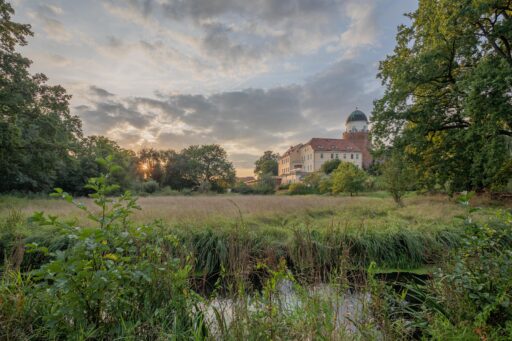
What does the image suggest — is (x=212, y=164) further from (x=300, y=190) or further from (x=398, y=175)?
(x=398, y=175)

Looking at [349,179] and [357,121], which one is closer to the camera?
[349,179]

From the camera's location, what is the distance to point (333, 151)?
5566cm

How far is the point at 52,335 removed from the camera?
1.88 metres

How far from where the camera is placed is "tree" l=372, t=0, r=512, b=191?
8555 millimetres

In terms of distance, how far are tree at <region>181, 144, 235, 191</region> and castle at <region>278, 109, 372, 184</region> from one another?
14.8 m

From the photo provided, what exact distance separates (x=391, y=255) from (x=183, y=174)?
131 feet

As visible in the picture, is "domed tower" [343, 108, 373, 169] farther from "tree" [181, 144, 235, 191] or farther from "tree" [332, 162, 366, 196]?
"tree" [332, 162, 366, 196]

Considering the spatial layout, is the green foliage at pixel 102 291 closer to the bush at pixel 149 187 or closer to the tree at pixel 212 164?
the bush at pixel 149 187

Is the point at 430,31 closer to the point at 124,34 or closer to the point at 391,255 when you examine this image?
the point at 391,255

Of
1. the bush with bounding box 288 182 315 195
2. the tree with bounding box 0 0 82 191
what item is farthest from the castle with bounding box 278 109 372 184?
the tree with bounding box 0 0 82 191

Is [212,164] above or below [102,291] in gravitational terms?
above

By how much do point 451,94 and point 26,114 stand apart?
74.1 feet

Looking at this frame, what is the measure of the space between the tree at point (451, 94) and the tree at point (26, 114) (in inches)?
706

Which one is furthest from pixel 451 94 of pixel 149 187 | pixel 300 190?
pixel 149 187
